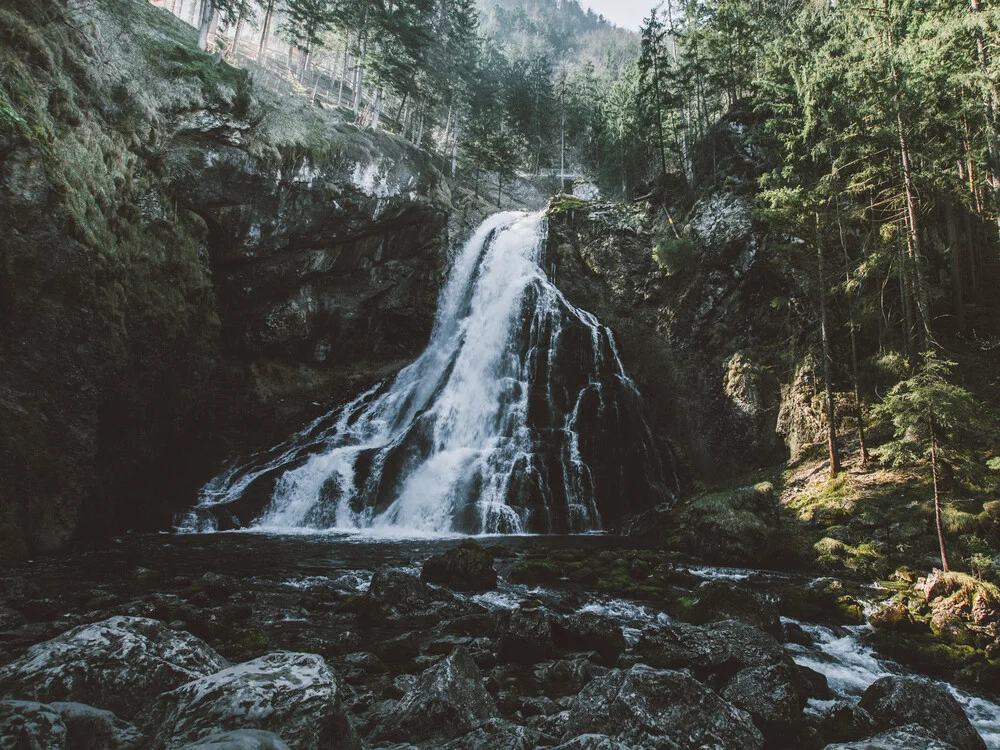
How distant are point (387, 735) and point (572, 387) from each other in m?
20.1

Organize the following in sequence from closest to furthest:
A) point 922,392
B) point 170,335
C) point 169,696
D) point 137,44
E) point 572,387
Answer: point 169,696
point 922,392
point 170,335
point 137,44
point 572,387

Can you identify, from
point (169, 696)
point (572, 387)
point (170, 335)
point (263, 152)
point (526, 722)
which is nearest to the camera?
point (169, 696)

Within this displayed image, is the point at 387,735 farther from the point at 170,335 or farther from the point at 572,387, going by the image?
the point at 572,387

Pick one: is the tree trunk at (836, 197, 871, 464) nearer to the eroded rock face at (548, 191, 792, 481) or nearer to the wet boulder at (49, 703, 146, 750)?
the eroded rock face at (548, 191, 792, 481)

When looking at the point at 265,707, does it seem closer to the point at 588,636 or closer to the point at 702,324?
the point at 588,636

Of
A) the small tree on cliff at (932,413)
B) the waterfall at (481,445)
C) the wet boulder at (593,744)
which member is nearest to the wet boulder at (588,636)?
the wet boulder at (593,744)

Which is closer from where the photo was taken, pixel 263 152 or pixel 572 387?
pixel 263 152

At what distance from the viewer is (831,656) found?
7.48 metres

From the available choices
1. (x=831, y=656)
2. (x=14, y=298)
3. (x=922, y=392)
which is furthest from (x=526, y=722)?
(x=14, y=298)

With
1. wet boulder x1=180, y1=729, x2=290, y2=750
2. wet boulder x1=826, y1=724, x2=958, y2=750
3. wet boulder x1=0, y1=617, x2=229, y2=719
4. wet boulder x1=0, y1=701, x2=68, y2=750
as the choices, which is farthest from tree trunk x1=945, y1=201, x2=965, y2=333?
wet boulder x1=0, y1=701, x2=68, y2=750

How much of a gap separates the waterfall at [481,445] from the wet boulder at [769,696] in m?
13.1

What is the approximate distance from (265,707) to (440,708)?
5.99ft

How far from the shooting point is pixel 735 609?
27.2 ft

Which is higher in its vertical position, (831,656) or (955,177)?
(955,177)
